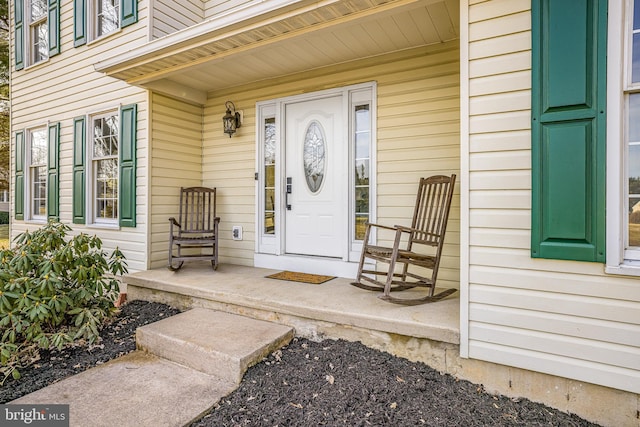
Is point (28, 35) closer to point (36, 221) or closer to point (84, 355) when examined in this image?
point (36, 221)

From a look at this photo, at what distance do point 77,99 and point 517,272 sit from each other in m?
5.72

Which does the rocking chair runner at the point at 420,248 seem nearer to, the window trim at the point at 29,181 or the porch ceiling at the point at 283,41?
the porch ceiling at the point at 283,41

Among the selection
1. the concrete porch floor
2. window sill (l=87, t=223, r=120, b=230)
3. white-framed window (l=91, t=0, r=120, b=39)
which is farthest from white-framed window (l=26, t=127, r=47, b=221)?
the concrete porch floor

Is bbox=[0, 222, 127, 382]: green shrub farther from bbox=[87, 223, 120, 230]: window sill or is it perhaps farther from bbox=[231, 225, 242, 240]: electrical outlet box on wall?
bbox=[231, 225, 242, 240]: electrical outlet box on wall

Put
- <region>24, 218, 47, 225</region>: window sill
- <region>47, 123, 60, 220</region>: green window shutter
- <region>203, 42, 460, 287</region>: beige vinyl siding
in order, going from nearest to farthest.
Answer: <region>203, 42, 460, 287</region>: beige vinyl siding < <region>47, 123, 60, 220</region>: green window shutter < <region>24, 218, 47, 225</region>: window sill

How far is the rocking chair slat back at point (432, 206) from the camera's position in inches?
111

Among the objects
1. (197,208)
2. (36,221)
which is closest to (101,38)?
(197,208)

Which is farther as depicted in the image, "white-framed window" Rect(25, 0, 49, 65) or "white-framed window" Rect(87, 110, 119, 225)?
"white-framed window" Rect(25, 0, 49, 65)

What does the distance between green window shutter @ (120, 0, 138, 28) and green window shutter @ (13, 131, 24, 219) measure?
308 centimetres

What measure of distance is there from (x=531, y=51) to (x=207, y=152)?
3.83 metres

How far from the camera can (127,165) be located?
4164mm

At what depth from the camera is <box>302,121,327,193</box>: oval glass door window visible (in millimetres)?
3801

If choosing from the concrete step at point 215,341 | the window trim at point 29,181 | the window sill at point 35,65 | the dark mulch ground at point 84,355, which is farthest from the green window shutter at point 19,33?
the concrete step at point 215,341

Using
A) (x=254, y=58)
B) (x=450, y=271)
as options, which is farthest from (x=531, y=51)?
(x=254, y=58)
